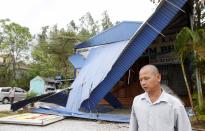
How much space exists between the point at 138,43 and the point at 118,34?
4.88 m

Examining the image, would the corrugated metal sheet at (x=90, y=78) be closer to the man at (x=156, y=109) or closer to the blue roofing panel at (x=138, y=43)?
the blue roofing panel at (x=138, y=43)

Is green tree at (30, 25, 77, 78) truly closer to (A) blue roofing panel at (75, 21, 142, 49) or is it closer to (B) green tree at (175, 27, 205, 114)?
(A) blue roofing panel at (75, 21, 142, 49)

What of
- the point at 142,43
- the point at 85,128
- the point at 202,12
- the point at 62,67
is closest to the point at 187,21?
the point at 202,12

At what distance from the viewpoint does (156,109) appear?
324 cm

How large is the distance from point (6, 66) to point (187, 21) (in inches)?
1380

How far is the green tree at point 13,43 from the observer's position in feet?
151

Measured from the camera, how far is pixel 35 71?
50.6m

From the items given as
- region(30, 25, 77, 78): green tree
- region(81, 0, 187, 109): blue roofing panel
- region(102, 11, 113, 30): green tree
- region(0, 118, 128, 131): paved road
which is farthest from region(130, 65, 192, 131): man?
region(102, 11, 113, 30): green tree

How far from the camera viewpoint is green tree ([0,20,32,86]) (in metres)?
46.2

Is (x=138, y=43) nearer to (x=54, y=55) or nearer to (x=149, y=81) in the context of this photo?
(x=149, y=81)

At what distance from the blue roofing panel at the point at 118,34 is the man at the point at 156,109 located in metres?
15.4

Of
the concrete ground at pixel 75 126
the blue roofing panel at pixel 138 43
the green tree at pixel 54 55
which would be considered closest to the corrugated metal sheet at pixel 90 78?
the blue roofing panel at pixel 138 43

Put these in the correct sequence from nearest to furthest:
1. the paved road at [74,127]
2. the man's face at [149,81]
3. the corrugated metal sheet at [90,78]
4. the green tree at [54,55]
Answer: the man's face at [149,81] → the paved road at [74,127] → the corrugated metal sheet at [90,78] → the green tree at [54,55]

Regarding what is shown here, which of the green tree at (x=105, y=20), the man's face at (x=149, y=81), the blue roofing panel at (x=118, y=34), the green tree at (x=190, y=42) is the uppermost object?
the green tree at (x=105, y=20)
